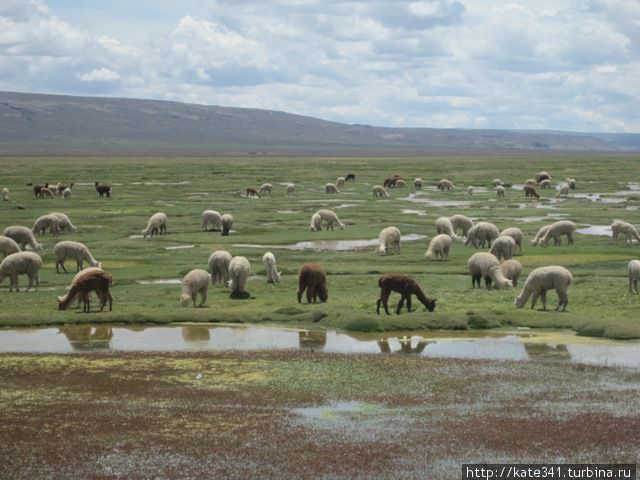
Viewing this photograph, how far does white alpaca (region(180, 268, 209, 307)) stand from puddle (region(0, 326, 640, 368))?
1856 mm

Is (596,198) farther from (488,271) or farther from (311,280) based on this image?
(311,280)

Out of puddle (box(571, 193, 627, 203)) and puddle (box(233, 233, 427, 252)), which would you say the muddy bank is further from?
puddle (box(571, 193, 627, 203))

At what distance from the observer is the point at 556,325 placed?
79.4ft

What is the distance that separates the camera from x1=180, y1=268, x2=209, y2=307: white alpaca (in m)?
26.8

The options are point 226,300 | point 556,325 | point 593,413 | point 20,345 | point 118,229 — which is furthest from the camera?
point 118,229

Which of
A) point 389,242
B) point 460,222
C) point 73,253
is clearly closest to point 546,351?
point 389,242

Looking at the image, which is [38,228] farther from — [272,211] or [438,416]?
[438,416]

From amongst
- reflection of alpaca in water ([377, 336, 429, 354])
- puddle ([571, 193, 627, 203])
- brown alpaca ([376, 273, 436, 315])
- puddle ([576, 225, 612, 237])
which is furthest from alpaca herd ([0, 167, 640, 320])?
puddle ([571, 193, 627, 203])

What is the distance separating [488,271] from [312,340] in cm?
802

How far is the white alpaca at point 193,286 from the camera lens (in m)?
26.8

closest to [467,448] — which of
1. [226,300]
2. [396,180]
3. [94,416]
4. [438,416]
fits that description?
[438,416]

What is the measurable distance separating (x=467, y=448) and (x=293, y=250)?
24921 millimetres

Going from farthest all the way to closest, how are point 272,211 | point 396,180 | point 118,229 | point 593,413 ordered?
point 396,180, point 272,211, point 118,229, point 593,413

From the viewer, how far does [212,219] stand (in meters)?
46.8
